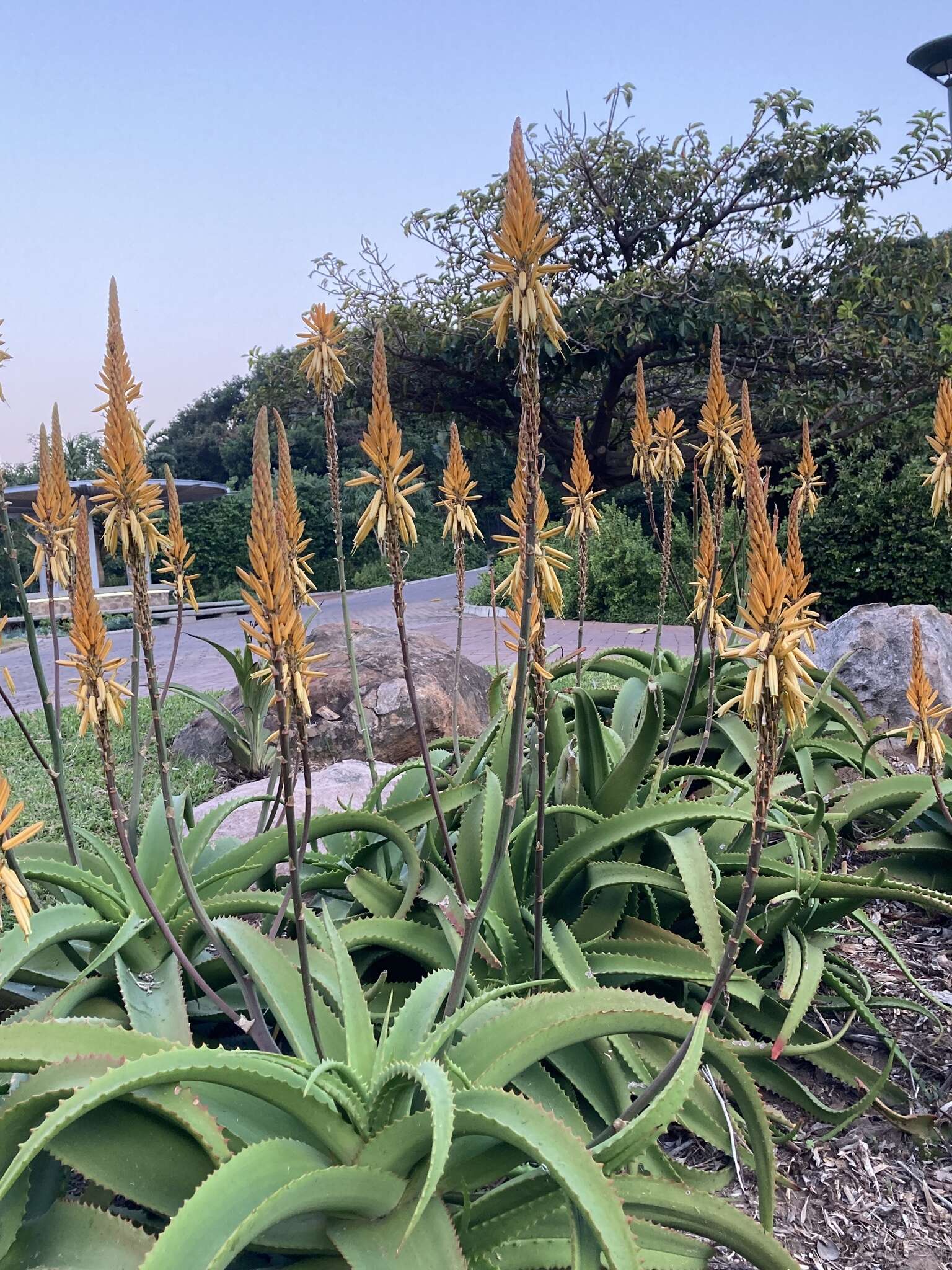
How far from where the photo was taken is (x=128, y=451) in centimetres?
144

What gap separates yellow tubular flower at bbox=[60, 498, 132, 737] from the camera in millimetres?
1438

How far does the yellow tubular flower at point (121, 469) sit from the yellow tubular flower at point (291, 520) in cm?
21

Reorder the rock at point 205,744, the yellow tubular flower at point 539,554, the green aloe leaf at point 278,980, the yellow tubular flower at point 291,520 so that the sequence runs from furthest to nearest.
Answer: the rock at point 205,744
the green aloe leaf at point 278,980
the yellow tubular flower at point 539,554
the yellow tubular flower at point 291,520

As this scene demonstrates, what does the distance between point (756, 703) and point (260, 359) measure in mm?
15625

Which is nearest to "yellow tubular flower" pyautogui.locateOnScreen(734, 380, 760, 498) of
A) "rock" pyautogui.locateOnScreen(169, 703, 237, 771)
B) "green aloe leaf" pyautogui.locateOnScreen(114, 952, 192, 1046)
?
"green aloe leaf" pyautogui.locateOnScreen(114, 952, 192, 1046)

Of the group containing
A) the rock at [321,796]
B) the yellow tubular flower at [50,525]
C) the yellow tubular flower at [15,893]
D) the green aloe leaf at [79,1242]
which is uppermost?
the yellow tubular flower at [50,525]

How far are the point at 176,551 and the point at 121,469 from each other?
704 millimetres

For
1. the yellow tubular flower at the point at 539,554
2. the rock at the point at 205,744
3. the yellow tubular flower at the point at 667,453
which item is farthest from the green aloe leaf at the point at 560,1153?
the rock at the point at 205,744

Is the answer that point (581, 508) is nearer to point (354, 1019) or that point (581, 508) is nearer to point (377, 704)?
point (354, 1019)

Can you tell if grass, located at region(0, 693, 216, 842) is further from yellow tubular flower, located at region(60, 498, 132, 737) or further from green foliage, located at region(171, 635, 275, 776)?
yellow tubular flower, located at region(60, 498, 132, 737)

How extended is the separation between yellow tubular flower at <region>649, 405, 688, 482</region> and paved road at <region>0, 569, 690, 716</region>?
3747 millimetres

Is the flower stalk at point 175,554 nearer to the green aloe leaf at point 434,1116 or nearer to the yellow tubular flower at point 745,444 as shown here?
the green aloe leaf at point 434,1116

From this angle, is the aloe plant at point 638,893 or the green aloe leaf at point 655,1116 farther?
the aloe plant at point 638,893

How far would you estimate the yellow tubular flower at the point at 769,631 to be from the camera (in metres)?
1.27
